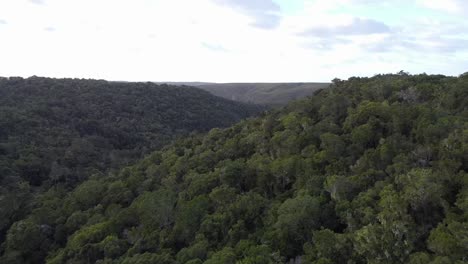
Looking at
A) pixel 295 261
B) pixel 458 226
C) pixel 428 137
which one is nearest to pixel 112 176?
pixel 295 261

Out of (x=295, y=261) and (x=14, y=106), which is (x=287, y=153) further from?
(x=14, y=106)

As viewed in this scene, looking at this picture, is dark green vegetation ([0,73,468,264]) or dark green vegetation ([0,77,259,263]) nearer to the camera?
dark green vegetation ([0,73,468,264])

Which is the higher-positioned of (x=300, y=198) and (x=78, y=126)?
(x=300, y=198)

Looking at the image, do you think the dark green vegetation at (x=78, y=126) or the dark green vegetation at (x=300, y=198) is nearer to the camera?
the dark green vegetation at (x=300, y=198)

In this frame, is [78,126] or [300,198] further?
[78,126]
